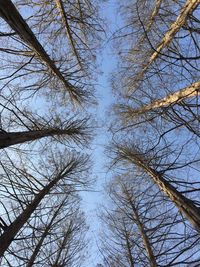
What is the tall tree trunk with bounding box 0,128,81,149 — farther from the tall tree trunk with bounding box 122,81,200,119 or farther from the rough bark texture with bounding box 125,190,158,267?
the rough bark texture with bounding box 125,190,158,267

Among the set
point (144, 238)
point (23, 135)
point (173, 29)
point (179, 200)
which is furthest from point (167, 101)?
point (144, 238)

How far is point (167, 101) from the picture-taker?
5.81 meters

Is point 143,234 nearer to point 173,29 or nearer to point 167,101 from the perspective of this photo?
point 167,101

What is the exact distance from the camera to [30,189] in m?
6.28

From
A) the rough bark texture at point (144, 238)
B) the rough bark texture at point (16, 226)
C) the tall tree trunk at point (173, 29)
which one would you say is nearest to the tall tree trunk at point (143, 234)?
the rough bark texture at point (144, 238)

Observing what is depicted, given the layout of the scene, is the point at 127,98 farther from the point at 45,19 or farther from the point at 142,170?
the point at 45,19

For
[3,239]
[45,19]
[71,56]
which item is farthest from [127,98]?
[3,239]

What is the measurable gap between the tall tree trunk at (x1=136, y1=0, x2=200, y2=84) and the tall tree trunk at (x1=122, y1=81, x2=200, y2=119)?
0.63 metres

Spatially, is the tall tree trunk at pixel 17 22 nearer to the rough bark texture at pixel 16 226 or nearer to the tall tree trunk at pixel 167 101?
the tall tree trunk at pixel 167 101

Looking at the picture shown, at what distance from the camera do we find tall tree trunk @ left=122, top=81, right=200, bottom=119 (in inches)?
182

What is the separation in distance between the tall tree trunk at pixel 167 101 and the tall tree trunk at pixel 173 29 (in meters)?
0.63

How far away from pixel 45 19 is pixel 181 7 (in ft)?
11.2

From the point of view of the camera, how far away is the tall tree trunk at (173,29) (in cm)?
459

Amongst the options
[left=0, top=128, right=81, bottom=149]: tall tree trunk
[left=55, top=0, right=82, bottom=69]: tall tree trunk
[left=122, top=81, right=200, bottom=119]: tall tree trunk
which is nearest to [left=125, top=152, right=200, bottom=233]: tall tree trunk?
[left=122, top=81, right=200, bottom=119]: tall tree trunk
